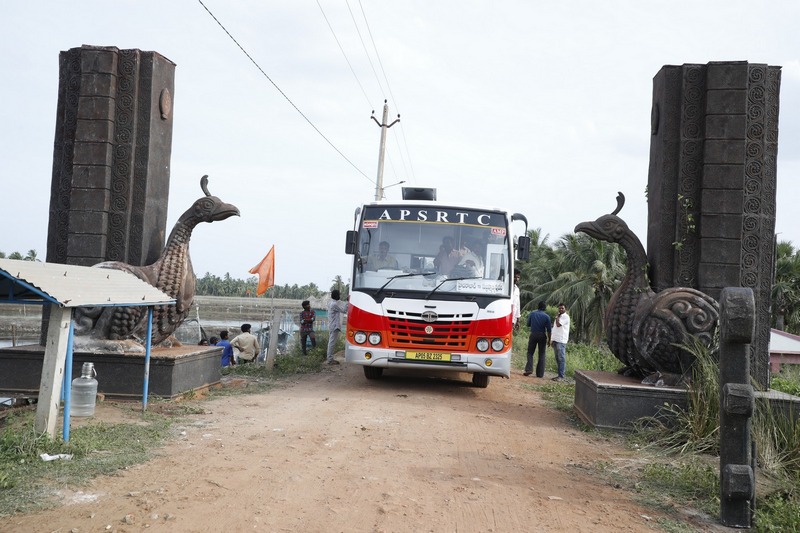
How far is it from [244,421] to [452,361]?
10.7 ft

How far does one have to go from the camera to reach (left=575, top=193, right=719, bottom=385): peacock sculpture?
775cm

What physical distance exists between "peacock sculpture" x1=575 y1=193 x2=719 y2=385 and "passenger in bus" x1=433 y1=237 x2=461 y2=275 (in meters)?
2.30

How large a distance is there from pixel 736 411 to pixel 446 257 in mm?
5710

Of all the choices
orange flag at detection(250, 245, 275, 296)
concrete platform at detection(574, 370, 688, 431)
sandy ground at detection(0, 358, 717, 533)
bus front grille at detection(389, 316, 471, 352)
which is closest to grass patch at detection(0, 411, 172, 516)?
sandy ground at detection(0, 358, 717, 533)

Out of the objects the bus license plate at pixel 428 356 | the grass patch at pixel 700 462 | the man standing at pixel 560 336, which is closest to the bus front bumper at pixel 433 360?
the bus license plate at pixel 428 356

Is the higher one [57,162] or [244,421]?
[57,162]

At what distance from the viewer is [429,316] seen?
9617mm

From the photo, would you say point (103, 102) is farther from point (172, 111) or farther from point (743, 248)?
point (743, 248)

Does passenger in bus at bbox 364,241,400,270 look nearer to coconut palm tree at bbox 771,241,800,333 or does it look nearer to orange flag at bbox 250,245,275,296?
orange flag at bbox 250,245,275,296

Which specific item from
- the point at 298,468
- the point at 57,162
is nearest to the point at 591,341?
the point at 57,162

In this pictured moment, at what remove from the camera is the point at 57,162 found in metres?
9.84

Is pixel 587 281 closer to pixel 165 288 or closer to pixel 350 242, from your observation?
pixel 350 242

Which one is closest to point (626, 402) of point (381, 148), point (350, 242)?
point (350, 242)

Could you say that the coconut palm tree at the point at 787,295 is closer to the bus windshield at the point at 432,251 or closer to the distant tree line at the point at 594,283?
the distant tree line at the point at 594,283
